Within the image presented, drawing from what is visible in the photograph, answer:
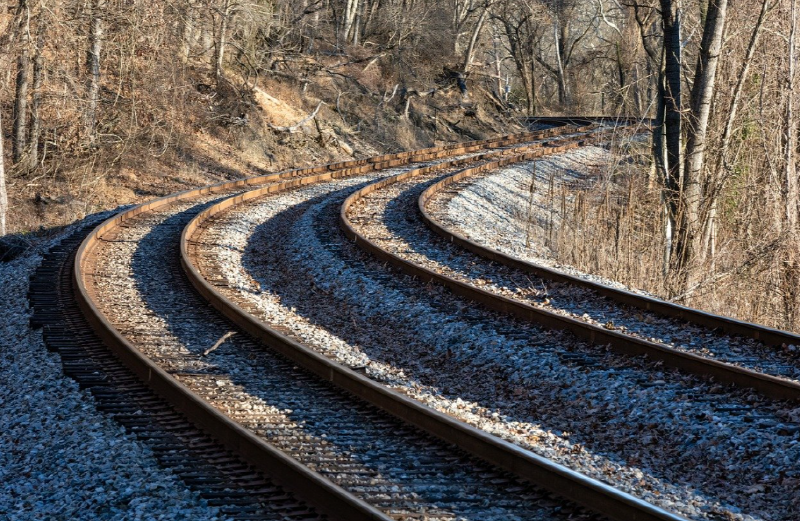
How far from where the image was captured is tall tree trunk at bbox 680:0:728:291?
1595 cm

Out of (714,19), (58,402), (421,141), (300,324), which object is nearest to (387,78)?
(421,141)

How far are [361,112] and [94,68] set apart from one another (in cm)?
1241

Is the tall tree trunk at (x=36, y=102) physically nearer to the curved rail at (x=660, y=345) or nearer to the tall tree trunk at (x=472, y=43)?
the curved rail at (x=660, y=345)

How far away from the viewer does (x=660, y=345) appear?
7.97 metres

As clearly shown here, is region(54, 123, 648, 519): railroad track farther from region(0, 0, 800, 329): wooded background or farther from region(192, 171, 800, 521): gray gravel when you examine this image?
region(0, 0, 800, 329): wooded background

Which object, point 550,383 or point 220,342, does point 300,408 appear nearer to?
point 220,342

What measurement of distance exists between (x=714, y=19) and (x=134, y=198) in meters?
13.9

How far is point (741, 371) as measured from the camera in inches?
281

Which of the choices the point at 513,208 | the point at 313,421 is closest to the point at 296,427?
the point at 313,421

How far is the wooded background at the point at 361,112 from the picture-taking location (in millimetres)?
16344

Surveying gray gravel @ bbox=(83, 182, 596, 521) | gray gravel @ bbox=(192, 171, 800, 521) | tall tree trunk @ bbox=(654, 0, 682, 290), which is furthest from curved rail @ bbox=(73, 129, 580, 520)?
tall tree trunk @ bbox=(654, 0, 682, 290)

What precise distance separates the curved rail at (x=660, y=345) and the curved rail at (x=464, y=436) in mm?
2436

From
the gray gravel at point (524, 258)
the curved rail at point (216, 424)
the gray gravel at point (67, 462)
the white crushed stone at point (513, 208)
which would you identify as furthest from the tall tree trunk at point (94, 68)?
the gray gravel at point (67, 462)

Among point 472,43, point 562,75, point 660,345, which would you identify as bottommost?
point 660,345
